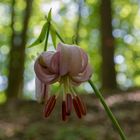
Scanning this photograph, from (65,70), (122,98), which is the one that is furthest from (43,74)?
(122,98)

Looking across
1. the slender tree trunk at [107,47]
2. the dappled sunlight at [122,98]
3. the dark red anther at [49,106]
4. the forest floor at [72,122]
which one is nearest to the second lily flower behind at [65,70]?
Answer: the dark red anther at [49,106]

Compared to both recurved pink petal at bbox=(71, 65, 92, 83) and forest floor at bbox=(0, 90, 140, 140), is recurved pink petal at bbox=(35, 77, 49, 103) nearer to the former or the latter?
recurved pink petal at bbox=(71, 65, 92, 83)

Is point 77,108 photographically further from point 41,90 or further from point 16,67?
point 16,67

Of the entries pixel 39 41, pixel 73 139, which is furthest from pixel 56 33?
pixel 73 139

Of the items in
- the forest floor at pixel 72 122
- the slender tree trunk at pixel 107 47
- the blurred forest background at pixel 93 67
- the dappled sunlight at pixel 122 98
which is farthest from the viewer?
the slender tree trunk at pixel 107 47

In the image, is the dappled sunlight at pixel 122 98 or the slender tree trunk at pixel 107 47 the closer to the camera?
the dappled sunlight at pixel 122 98

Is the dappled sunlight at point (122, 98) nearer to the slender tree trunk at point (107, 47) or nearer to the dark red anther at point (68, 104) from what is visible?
the slender tree trunk at point (107, 47)

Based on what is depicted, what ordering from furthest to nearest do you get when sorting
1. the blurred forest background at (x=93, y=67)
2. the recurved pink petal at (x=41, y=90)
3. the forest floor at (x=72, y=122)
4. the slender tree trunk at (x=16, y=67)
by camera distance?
the slender tree trunk at (x=16, y=67)
the blurred forest background at (x=93, y=67)
the forest floor at (x=72, y=122)
the recurved pink petal at (x=41, y=90)
